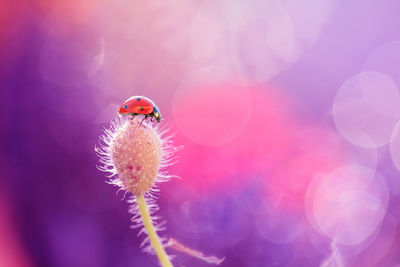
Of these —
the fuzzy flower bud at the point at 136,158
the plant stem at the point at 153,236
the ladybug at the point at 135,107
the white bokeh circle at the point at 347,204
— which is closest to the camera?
the plant stem at the point at 153,236

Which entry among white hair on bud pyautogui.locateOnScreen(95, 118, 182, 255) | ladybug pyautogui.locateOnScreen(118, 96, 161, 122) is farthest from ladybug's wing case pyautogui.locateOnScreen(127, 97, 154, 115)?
white hair on bud pyautogui.locateOnScreen(95, 118, 182, 255)

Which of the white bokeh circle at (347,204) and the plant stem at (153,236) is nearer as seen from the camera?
the plant stem at (153,236)

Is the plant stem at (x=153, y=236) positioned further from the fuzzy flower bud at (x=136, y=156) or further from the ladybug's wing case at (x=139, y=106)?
the ladybug's wing case at (x=139, y=106)

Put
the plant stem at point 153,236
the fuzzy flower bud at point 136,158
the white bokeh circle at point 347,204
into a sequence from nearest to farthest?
the plant stem at point 153,236, the fuzzy flower bud at point 136,158, the white bokeh circle at point 347,204

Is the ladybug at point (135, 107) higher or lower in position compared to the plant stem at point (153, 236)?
higher

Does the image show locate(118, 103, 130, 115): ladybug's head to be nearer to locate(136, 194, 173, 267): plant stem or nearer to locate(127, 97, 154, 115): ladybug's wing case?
locate(127, 97, 154, 115): ladybug's wing case

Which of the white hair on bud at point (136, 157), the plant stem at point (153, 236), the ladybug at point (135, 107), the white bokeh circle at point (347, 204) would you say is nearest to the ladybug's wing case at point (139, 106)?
the ladybug at point (135, 107)

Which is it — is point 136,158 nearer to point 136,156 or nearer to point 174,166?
point 136,156

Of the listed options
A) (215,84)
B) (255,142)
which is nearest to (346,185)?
(255,142)
